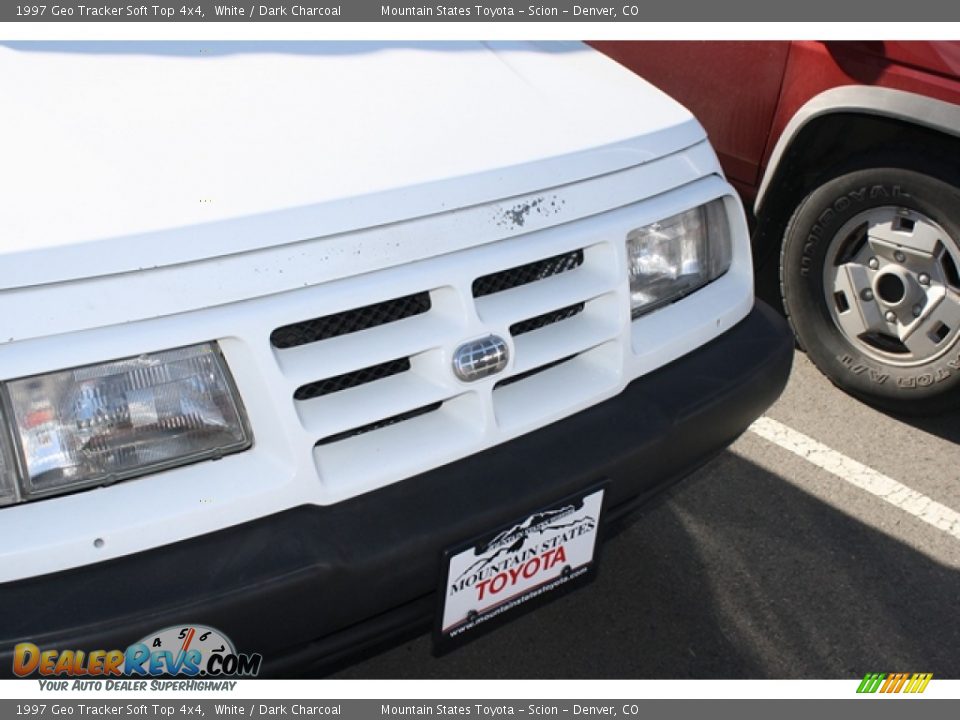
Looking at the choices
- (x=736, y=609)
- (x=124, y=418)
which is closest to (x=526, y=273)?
(x=124, y=418)

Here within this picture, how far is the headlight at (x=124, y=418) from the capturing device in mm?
1663

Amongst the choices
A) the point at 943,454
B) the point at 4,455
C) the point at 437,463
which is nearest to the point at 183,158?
the point at 4,455

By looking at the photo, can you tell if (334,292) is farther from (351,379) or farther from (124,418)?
(124,418)

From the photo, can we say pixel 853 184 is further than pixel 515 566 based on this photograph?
Yes

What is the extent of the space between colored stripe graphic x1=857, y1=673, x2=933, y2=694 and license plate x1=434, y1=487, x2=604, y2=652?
87 centimetres

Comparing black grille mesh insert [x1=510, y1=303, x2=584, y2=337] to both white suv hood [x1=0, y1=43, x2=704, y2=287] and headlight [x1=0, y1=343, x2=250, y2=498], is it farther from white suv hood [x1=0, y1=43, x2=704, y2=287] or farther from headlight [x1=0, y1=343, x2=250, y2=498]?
headlight [x1=0, y1=343, x2=250, y2=498]

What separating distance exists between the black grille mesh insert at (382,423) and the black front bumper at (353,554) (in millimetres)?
124

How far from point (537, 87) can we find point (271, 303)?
944 millimetres

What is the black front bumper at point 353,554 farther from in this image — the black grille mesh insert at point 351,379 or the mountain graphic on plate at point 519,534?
the black grille mesh insert at point 351,379

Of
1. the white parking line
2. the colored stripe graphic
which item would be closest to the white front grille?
the colored stripe graphic

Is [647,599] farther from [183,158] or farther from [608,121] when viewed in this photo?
[183,158]

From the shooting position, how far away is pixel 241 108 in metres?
1.99

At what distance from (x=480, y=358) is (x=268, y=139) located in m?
0.55

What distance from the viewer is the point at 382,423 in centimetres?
198
